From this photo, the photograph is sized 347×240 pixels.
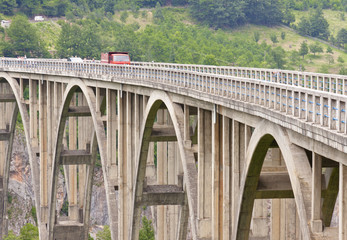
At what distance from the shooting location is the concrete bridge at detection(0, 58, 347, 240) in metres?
20.9

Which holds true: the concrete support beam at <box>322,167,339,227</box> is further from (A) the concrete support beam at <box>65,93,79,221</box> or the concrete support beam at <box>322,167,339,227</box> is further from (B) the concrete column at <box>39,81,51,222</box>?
(B) the concrete column at <box>39,81,51,222</box>

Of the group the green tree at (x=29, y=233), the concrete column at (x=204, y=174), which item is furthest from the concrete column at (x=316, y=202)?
the green tree at (x=29, y=233)

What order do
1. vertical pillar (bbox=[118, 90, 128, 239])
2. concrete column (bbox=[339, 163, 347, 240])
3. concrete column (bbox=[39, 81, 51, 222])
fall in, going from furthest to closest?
concrete column (bbox=[39, 81, 51, 222]) → vertical pillar (bbox=[118, 90, 128, 239]) → concrete column (bbox=[339, 163, 347, 240])

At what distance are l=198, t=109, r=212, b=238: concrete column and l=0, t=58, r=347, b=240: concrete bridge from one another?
0.05 m

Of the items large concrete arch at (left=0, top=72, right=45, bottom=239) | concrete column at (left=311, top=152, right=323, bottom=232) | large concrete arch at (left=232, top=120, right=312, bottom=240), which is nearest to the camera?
concrete column at (left=311, top=152, right=323, bottom=232)

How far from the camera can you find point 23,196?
321 feet

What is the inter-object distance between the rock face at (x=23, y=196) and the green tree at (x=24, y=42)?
42482mm

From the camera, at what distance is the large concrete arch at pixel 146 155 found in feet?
112

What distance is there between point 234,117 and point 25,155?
255ft

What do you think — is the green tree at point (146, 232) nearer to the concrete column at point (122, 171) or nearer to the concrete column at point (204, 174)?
the concrete column at point (122, 171)

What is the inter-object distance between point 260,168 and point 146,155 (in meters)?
17.4

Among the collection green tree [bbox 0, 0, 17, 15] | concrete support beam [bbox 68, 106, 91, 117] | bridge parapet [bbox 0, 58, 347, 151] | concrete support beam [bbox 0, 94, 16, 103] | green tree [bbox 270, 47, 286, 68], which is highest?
green tree [bbox 0, 0, 17, 15]

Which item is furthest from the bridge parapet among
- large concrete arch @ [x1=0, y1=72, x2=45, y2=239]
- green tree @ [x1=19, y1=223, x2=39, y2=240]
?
green tree @ [x1=19, y1=223, x2=39, y2=240]

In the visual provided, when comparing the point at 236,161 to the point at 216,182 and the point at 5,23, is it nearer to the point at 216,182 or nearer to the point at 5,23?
the point at 216,182
